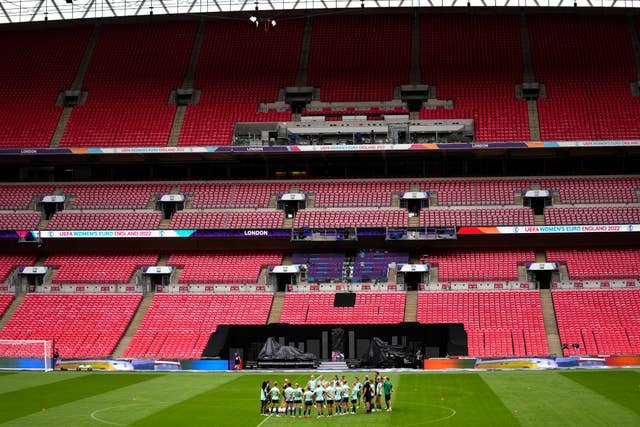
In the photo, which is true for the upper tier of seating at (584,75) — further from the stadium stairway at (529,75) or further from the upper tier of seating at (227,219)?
the upper tier of seating at (227,219)

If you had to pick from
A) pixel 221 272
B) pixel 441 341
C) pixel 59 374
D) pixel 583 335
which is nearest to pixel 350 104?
pixel 221 272

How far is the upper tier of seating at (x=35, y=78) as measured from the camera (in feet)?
239

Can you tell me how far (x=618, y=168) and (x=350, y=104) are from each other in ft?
70.3

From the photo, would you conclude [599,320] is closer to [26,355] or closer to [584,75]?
[584,75]

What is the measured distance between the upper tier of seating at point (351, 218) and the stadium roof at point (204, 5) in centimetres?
1915

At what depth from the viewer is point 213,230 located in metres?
66.6

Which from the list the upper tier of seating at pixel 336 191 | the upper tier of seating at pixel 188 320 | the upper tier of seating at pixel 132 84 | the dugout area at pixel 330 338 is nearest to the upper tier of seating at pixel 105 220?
the upper tier of seating at pixel 336 191

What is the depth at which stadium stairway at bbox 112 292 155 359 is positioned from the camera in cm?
5897

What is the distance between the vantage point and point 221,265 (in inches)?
2628

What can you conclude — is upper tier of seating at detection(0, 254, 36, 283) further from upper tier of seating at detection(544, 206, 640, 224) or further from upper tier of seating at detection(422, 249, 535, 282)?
upper tier of seating at detection(544, 206, 640, 224)

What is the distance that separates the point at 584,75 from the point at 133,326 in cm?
4037

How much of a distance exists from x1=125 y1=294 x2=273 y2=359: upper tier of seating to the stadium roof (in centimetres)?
2684

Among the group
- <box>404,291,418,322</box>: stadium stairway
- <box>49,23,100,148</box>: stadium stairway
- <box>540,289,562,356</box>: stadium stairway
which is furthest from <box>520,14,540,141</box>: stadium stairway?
<box>49,23,100,148</box>: stadium stairway

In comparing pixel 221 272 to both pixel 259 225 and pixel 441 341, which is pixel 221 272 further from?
pixel 441 341
